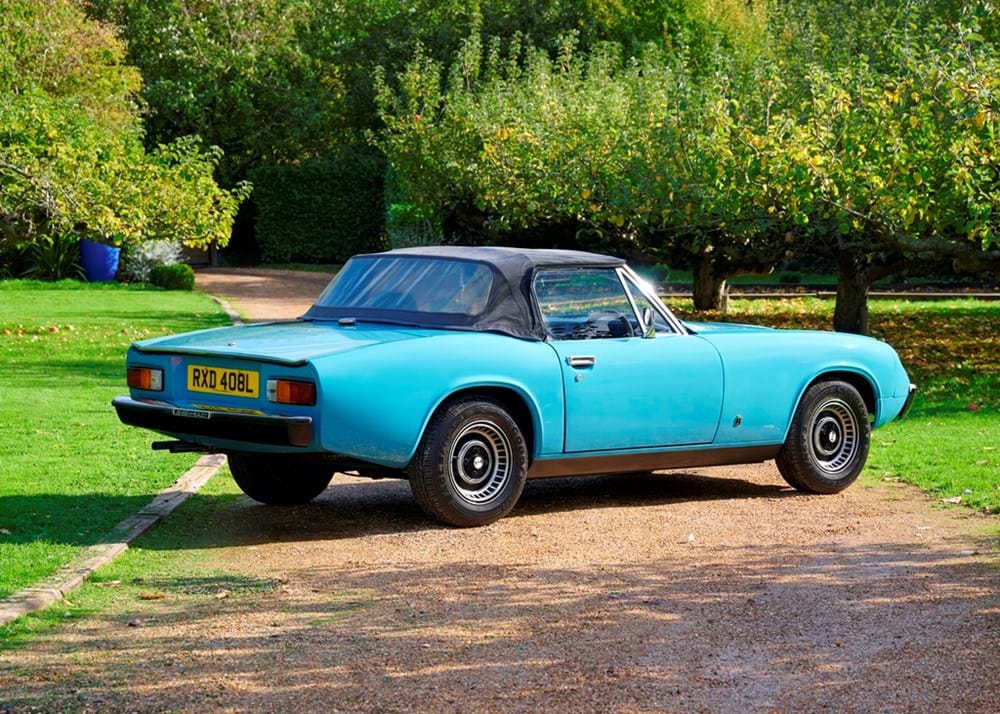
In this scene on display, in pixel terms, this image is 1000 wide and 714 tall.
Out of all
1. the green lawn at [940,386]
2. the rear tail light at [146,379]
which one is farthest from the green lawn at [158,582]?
the green lawn at [940,386]

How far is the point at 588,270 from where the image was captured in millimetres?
9250

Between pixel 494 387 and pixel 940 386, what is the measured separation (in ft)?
32.9

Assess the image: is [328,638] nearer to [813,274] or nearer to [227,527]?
[227,527]

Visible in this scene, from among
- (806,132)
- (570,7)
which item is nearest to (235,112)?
(570,7)

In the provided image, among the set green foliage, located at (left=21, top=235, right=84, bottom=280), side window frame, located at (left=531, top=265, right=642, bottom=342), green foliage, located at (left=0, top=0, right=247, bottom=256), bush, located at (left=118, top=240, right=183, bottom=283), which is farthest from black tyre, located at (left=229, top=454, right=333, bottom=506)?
bush, located at (left=118, top=240, right=183, bottom=283)

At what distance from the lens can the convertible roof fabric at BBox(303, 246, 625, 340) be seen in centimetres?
876

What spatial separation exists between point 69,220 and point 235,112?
31.8 m

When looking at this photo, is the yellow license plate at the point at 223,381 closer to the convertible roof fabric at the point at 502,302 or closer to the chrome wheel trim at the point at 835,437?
the convertible roof fabric at the point at 502,302

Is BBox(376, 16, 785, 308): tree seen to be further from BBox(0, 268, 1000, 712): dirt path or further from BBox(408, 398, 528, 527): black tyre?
BBox(0, 268, 1000, 712): dirt path

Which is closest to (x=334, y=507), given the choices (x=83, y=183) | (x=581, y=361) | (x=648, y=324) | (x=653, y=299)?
(x=581, y=361)

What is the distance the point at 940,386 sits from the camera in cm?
1720

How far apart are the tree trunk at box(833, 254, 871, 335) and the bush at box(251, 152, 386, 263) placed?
27.4 meters

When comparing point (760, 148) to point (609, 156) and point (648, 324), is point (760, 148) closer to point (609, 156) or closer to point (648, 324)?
point (609, 156)

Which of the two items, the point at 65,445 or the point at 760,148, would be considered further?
the point at 760,148
